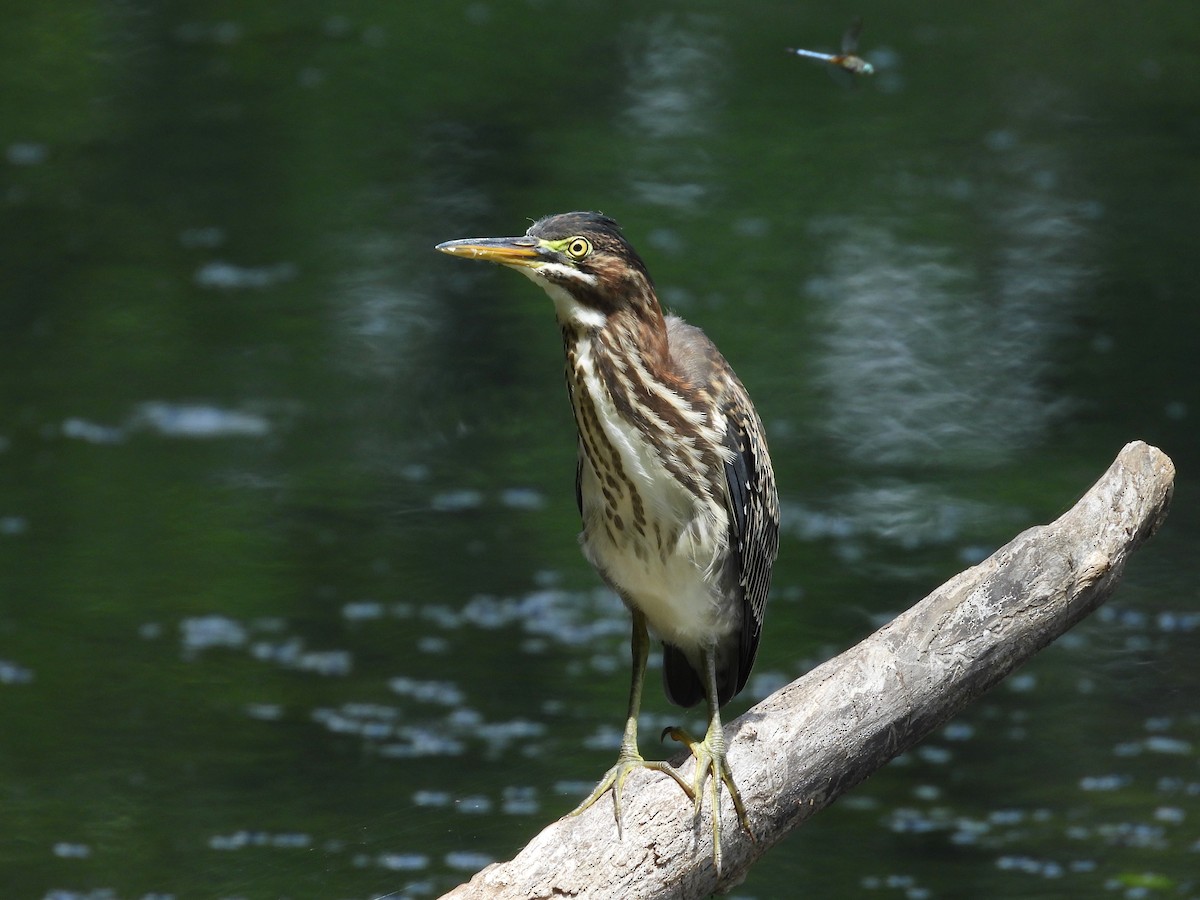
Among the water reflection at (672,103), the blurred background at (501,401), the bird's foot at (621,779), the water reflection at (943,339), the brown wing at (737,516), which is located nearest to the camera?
the bird's foot at (621,779)

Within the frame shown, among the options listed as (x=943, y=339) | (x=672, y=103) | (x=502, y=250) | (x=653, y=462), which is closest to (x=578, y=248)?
(x=502, y=250)

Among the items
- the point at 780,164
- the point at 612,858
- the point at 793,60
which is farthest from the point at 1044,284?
the point at 612,858

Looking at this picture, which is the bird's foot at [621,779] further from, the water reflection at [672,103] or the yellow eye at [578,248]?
the water reflection at [672,103]

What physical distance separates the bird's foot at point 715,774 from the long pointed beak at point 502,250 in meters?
1.12

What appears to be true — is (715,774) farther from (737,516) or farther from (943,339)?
(943,339)

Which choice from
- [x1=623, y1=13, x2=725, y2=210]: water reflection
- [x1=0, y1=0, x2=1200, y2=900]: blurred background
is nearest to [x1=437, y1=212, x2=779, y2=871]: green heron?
[x1=0, y1=0, x2=1200, y2=900]: blurred background

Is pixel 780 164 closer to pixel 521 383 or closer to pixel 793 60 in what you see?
pixel 793 60

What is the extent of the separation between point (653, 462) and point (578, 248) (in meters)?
0.51

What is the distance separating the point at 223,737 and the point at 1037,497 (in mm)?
3623

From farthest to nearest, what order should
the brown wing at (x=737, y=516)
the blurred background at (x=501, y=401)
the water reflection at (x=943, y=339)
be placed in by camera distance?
the water reflection at (x=943, y=339) → the blurred background at (x=501, y=401) → the brown wing at (x=737, y=516)

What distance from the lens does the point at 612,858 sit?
391 centimetres

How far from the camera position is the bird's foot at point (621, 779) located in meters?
4.00

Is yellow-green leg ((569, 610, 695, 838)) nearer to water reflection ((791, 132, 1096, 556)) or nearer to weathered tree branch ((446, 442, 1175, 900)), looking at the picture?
Answer: weathered tree branch ((446, 442, 1175, 900))

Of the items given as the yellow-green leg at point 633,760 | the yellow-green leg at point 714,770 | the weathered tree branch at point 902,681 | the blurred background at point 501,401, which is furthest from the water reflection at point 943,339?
the yellow-green leg at point 714,770
